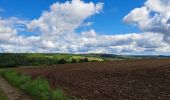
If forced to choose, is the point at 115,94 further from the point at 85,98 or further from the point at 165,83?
the point at 165,83

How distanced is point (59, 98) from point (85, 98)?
1.90 m

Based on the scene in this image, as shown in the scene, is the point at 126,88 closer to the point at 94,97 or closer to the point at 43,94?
the point at 94,97

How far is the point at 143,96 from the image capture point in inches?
833

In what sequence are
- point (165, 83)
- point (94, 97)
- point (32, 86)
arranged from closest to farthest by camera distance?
point (94, 97), point (165, 83), point (32, 86)

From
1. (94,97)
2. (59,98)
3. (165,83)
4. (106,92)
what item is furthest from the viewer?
(165,83)

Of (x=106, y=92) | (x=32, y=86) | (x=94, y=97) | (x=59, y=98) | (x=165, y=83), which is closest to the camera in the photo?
(x=59, y=98)

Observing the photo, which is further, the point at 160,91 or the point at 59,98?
the point at 160,91

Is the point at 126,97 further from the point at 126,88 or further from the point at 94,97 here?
the point at 126,88

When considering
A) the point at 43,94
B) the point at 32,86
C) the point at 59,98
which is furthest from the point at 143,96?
the point at 32,86

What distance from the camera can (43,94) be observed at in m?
23.5

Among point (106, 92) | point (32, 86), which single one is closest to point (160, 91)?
point (106, 92)

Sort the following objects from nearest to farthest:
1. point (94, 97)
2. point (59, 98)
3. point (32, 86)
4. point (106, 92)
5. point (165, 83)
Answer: point (59, 98) → point (94, 97) → point (106, 92) → point (165, 83) → point (32, 86)

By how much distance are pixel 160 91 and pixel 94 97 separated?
4.05m

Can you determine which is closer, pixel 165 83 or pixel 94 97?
pixel 94 97
